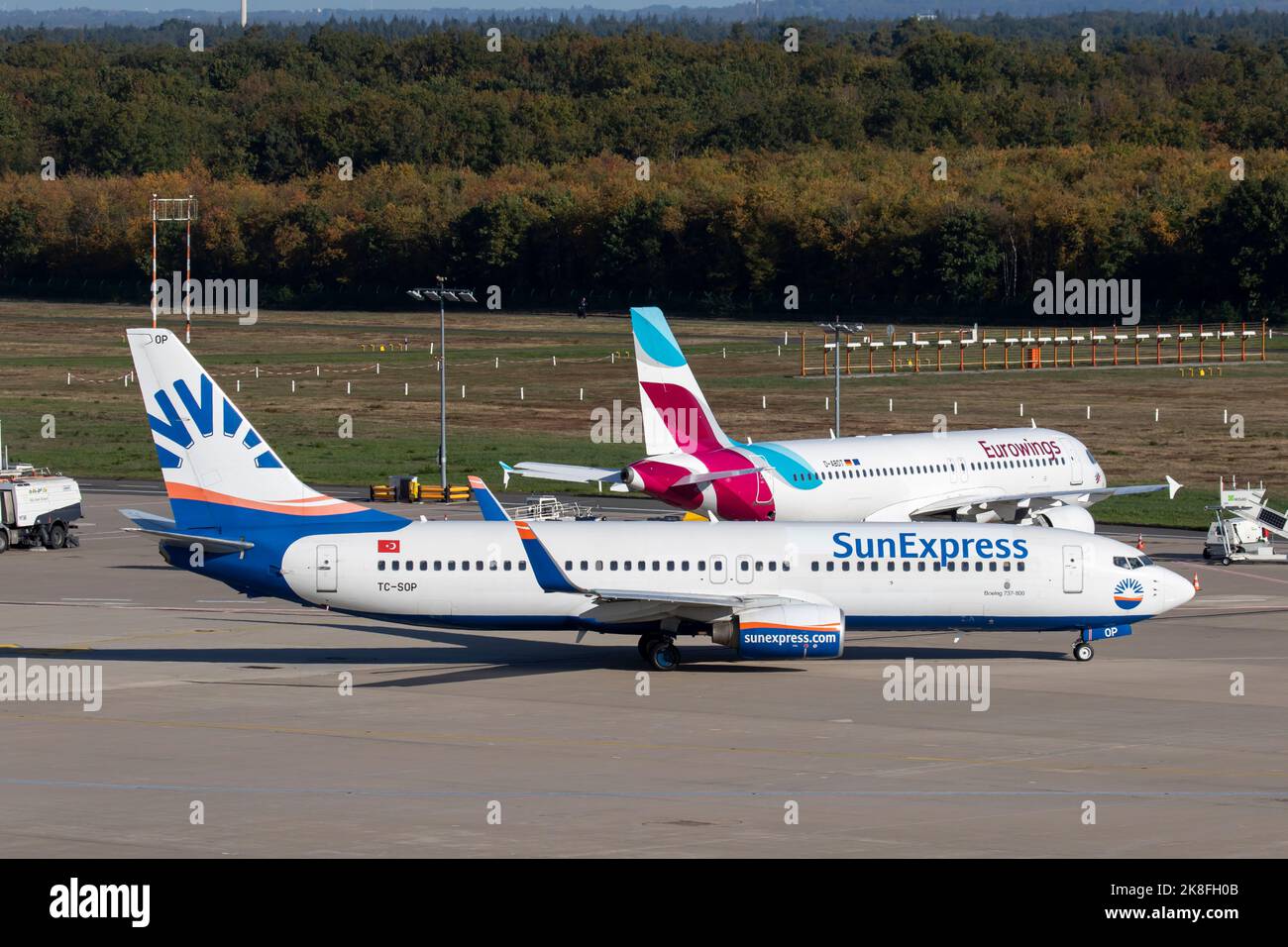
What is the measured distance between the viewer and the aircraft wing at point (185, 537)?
51.5 metres

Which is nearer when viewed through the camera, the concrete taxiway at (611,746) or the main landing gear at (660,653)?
the concrete taxiway at (611,746)

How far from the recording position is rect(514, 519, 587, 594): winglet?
163ft

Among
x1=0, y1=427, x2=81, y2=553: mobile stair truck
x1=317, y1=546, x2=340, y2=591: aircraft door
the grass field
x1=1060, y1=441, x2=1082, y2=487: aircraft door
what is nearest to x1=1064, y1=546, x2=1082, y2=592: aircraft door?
x1=317, y1=546, x2=340, y2=591: aircraft door

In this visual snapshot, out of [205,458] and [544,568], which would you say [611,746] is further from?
[205,458]

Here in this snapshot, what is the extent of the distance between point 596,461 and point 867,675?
5953 cm

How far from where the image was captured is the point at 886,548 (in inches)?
2121

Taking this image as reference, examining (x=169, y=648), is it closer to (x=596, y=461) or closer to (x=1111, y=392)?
(x=596, y=461)

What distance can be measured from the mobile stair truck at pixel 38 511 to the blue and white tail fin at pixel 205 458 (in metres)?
31.3

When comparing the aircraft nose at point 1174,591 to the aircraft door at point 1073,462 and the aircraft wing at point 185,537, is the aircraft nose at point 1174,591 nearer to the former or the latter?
the aircraft wing at point 185,537

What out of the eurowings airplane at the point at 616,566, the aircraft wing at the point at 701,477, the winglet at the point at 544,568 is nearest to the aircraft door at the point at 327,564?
the eurowings airplane at the point at 616,566

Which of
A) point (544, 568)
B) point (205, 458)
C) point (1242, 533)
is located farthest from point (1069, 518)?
point (205, 458)

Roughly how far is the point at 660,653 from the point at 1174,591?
48.3 ft
